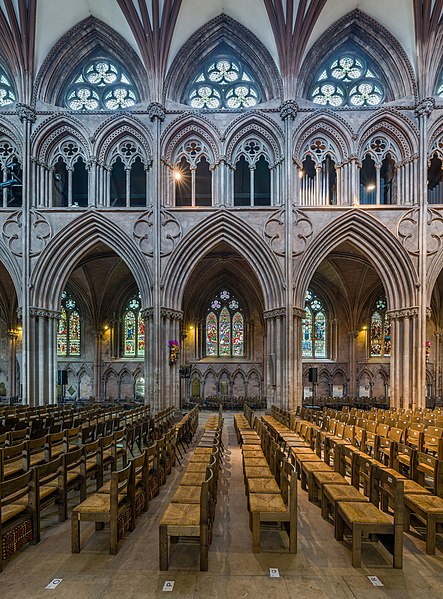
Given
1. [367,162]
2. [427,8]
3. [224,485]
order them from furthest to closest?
[367,162] → [427,8] → [224,485]

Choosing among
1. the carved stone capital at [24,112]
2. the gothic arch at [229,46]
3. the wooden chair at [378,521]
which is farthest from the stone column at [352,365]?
the carved stone capital at [24,112]

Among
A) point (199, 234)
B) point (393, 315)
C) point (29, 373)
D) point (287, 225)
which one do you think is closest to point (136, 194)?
point (199, 234)

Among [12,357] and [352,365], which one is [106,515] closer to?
[352,365]

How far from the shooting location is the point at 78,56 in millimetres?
18688

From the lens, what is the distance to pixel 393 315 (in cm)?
1764

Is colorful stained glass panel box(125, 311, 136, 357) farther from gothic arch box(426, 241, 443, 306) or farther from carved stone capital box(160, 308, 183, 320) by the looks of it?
gothic arch box(426, 241, 443, 306)

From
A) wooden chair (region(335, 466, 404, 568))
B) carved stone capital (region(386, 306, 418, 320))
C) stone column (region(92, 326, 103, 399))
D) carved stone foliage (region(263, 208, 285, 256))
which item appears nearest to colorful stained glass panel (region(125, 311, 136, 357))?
stone column (region(92, 326, 103, 399))

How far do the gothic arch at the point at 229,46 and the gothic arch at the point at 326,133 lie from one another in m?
2.27

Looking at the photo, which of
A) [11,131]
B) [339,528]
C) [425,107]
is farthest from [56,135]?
[339,528]

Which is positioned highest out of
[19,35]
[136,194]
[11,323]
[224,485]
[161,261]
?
[19,35]

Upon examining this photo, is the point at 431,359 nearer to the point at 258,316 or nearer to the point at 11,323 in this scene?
the point at 258,316

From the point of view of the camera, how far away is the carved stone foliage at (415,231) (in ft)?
55.5

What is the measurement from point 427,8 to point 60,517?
22.8 meters

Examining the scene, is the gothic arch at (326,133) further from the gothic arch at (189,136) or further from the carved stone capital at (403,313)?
the carved stone capital at (403,313)
